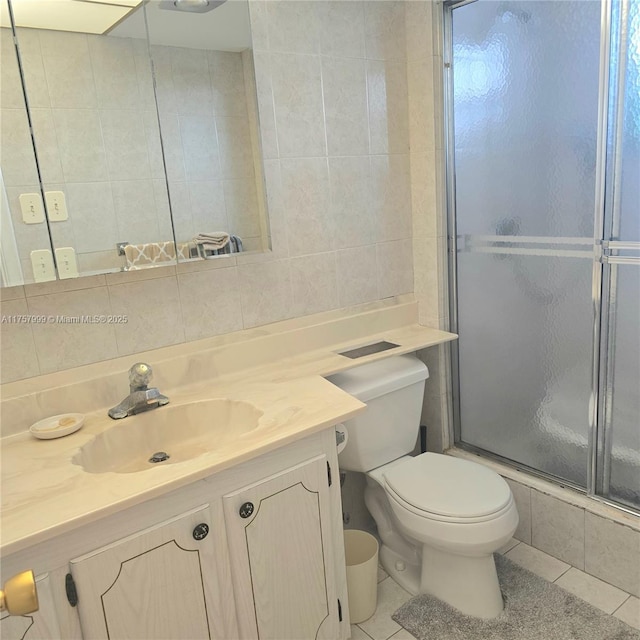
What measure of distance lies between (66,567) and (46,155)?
0.99 m

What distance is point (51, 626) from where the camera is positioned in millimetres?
1135

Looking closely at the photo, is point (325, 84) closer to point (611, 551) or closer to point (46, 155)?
point (46, 155)

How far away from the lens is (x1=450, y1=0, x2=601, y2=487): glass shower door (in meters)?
1.77

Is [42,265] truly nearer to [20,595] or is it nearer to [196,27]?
[196,27]

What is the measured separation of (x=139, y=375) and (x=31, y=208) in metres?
0.51

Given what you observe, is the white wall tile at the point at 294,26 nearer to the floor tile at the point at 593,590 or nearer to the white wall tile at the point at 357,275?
the white wall tile at the point at 357,275

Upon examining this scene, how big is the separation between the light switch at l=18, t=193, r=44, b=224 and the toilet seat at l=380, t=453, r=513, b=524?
1.34m

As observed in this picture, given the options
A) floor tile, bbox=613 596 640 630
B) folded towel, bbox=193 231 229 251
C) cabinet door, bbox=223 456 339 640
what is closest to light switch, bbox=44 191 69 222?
folded towel, bbox=193 231 229 251

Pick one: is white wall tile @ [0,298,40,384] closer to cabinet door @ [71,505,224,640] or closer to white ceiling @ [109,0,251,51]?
cabinet door @ [71,505,224,640]

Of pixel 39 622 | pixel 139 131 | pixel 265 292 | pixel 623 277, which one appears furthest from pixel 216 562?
pixel 623 277

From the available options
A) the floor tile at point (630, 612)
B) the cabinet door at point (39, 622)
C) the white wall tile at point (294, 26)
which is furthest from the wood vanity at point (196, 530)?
the white wall tile at point (294, 26)

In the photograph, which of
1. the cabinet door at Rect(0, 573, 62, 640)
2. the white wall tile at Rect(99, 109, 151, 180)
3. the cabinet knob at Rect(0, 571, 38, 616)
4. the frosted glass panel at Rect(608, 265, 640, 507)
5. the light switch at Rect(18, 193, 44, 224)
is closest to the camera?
the cabinet knob at Rect(0, 571, 38, 616)

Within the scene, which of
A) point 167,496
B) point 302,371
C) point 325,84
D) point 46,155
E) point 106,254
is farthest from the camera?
point 325,84

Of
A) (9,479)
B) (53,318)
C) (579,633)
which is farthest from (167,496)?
(579,633)
